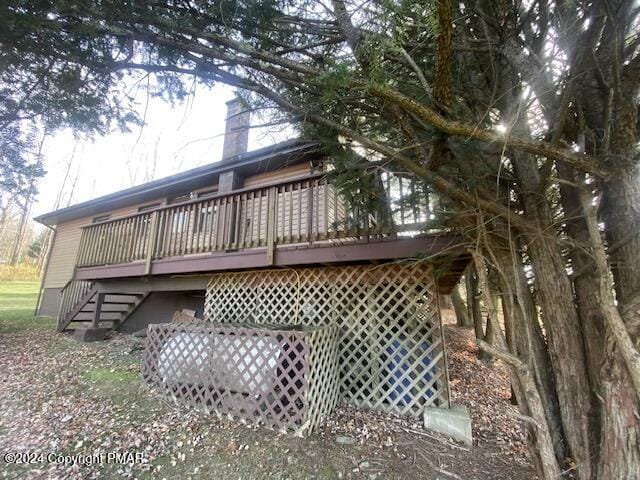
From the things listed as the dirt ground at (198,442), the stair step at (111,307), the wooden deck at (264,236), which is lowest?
the dirt ground at (198,442)

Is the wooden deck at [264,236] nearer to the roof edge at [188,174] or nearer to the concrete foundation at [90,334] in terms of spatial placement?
the roof edge at [188,174]

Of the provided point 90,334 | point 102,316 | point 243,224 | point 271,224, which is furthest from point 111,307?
point 271,224

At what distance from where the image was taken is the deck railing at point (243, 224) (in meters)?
4.00

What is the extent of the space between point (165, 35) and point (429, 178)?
2756 mm

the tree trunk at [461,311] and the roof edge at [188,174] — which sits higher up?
the roof edge at [188,174]

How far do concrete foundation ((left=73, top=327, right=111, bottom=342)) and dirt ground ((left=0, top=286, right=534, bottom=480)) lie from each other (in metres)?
2.23

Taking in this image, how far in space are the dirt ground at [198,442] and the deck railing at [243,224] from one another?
2.35 m

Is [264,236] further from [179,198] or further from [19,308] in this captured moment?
[19,308]

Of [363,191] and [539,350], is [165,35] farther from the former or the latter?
[539,350]

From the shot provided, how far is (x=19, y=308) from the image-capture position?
13.5 m

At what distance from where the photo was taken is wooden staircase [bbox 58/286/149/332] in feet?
23.9

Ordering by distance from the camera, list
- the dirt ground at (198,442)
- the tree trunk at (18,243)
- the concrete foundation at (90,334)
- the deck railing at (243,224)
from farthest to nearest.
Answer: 1. the tree trunk at (18,243)
2. the concrete foundation at (90,334)
3. the deck railing at (243,224)
4. the dirt ground at (198,442)

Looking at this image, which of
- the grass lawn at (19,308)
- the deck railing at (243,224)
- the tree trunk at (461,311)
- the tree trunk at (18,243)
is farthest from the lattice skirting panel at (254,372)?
the tree trunk at (18,243)

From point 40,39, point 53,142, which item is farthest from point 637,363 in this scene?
point 53,142
